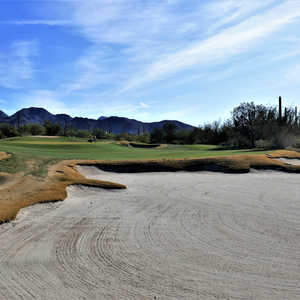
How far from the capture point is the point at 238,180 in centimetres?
1541

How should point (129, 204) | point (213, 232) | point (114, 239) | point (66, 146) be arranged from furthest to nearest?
1. point (66, 146)
2. point (129, 204)
3. point (213, 232)
4. point (114, 239)

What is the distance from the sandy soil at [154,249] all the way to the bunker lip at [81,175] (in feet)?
1.67

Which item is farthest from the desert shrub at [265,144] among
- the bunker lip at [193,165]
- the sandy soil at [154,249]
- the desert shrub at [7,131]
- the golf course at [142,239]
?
the desert shrub at [7,131]

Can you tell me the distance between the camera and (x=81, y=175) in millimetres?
14617

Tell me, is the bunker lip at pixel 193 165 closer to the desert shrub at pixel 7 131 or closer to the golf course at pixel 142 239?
the golf course at pixel 142 239

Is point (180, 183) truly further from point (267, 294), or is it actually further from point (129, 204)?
point (267, 294)

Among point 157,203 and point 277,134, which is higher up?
point 277,134

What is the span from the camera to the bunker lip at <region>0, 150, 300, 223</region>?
8851 millimetres

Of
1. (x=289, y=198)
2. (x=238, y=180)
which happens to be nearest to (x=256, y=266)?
(x=289, y=198)

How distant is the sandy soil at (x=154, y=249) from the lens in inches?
167

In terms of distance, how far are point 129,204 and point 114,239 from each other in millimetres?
3483

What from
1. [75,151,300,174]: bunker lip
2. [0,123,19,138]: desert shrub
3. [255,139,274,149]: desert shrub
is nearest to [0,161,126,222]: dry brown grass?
[75,151,300,174]: bunker lip

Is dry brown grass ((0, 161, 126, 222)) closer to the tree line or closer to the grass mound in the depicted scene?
the grass mound

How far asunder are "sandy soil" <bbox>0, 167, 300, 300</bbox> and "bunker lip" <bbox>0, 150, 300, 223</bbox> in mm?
508
